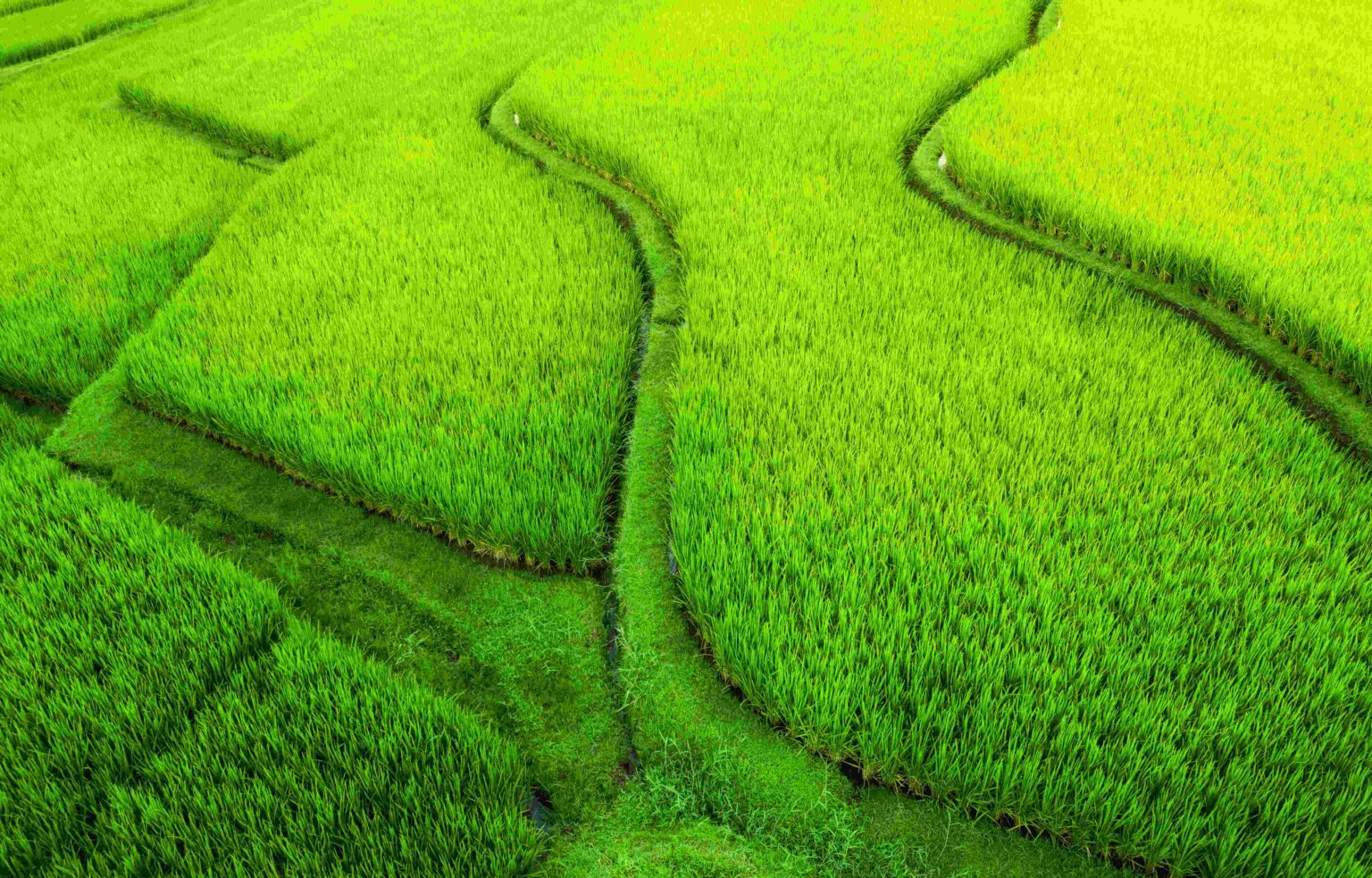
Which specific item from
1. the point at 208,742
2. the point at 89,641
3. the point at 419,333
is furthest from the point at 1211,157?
the point at 89,641

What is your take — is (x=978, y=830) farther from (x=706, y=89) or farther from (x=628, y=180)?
(x=706, y=89)

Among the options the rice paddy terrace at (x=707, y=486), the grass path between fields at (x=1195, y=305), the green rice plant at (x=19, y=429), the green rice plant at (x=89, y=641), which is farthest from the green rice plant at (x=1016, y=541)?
the green rice plant at (x=19, y=429)

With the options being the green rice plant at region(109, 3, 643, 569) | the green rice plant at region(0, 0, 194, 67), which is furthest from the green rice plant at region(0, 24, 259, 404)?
the green rice plant at region(0, 0, 194, 67)

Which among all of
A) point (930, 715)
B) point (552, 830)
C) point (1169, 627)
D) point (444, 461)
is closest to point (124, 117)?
point (444, 461)

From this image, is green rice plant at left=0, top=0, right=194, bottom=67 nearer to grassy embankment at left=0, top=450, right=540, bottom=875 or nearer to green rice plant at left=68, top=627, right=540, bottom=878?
grassy embankment at left=0, top=450, right=540, bottom=875

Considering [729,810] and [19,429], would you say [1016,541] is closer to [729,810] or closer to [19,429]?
[729,810]

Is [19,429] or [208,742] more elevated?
[208,742]
